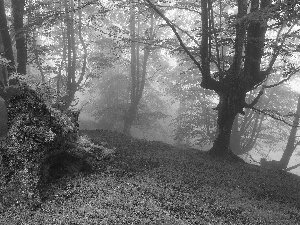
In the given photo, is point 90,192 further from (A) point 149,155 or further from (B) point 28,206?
(A) point 149,155

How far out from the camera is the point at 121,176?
4.19m

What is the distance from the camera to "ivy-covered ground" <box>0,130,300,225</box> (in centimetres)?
279

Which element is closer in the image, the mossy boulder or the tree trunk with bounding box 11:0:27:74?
the mossy boulder

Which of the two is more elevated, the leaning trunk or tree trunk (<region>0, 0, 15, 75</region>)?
tree trunk (<region>0, 0, 15, 75</region>)

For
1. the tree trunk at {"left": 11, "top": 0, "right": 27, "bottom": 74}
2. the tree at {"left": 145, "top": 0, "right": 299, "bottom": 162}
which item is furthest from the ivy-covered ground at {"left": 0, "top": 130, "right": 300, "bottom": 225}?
the tree trunk at {"left": 11, "top": 0, "right": 27, "bottom": 74}

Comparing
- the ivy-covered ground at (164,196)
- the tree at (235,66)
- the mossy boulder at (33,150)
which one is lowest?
the ivy-covered ground at (164,196)

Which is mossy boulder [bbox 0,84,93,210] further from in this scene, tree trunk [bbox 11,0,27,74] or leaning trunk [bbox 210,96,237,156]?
tree trunk [bbox 11,0,27,74]

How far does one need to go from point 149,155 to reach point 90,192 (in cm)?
279

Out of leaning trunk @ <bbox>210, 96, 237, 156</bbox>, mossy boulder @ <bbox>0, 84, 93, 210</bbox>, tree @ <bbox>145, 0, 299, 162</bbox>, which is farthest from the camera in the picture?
leaning trunk @ <bbox>210, 96, 237, 156</bbox>

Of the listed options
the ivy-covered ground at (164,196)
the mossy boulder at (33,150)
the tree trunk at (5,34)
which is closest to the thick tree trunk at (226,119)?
the ivy-covered ground at (164,196)

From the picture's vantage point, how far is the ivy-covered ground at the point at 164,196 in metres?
2.79

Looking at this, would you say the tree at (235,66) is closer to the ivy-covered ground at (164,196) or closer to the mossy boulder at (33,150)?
the ivy-covered ground at (164,196)

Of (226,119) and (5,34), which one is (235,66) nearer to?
(226,119)

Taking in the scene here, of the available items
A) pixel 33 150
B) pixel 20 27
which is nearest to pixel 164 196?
pixel 33 150
